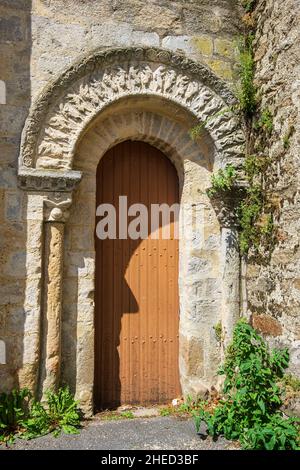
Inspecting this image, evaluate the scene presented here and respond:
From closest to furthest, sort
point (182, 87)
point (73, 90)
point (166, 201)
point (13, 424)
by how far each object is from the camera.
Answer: point (13, 424)
point (73, 90)
point (182, 87)
point (166, 201)

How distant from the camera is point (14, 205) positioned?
356cm

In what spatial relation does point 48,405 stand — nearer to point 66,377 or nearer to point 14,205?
point 66,377

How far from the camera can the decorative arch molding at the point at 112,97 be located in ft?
11.9

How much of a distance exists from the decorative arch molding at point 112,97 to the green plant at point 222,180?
14 cm

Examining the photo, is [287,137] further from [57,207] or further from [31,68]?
[31,68]

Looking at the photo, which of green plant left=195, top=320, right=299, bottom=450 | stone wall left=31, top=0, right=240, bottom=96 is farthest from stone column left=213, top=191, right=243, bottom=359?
stone wall left=31, top=0, right=240, bottom=96

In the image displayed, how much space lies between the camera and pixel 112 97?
3754 millimetres

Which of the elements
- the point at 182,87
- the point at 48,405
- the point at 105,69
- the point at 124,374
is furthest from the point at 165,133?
the point at 48,405

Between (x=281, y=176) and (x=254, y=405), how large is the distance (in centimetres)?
194

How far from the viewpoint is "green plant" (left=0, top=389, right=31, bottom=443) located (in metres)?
3.30

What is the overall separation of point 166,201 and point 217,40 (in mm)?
1730

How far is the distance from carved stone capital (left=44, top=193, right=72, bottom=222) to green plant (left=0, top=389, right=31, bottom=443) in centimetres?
150

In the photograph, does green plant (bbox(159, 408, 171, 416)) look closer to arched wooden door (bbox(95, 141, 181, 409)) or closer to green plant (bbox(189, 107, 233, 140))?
arched wooden door (bbox(95, 141, 181, 409))

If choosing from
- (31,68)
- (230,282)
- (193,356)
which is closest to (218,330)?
(193,356)
